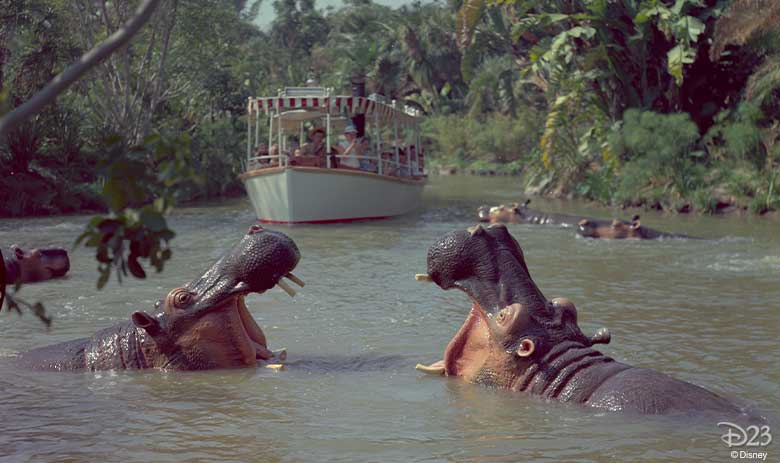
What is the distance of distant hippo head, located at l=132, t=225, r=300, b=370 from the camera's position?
5.58m

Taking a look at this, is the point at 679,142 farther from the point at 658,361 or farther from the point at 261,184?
the point at 658,361

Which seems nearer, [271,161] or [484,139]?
[271,161]

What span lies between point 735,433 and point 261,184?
48.0 feet

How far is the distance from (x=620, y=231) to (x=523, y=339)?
9.85 metres

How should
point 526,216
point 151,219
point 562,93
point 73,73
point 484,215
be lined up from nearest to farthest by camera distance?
1. point 73,73
2. point 151,219
3. point 526,216
4. point 484,215
5. point 562,93

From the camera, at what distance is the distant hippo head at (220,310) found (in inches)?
220

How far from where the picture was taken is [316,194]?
59.2 ft

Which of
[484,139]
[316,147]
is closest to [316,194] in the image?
[316,147]

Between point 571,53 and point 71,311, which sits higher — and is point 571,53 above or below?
above

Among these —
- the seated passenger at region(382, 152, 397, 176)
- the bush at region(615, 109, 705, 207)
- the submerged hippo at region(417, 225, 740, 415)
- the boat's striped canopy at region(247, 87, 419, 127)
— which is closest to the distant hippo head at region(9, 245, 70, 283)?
the submerged hippo at region(417, 225, 740, 415)

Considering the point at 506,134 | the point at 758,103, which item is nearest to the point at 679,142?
the point at 758,103

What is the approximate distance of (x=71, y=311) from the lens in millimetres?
9055

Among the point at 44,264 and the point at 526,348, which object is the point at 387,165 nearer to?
the point at 44,264

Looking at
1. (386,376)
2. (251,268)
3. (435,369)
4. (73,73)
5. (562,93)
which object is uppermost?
(562,93)
